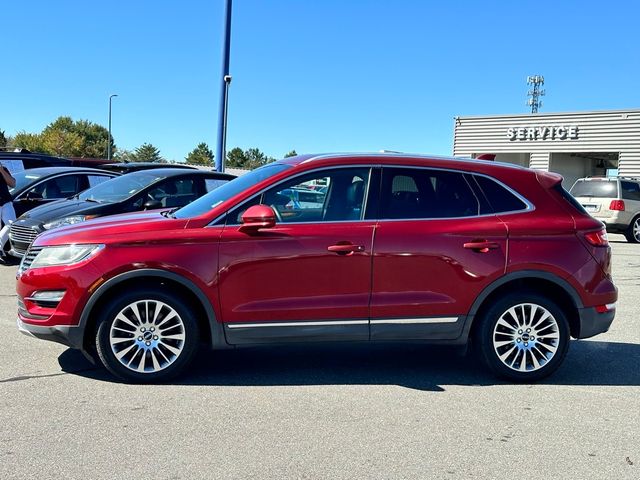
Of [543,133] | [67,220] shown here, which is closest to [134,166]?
[67,220]

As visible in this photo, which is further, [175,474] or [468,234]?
[468,234]

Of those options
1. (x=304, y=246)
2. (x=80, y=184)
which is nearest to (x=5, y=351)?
(x=304, y=246)

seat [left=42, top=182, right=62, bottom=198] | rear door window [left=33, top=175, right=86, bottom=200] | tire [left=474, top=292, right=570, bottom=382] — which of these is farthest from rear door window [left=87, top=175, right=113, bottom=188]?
tire [left=474, top=292, right=570, bottom=382]

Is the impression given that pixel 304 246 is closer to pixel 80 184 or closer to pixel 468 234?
pixel 468 234

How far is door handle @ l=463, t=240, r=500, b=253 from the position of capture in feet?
16.0

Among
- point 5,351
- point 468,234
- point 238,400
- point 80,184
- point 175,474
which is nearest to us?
point 175,474

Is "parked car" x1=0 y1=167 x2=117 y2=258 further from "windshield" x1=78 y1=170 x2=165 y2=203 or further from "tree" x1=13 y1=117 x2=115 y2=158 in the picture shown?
"tree" x1=13 y1=117 x2=115 y2=158

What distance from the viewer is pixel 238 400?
4477mm

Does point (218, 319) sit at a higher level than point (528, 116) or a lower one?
lower

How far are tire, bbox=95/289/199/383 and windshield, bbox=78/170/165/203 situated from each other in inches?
189

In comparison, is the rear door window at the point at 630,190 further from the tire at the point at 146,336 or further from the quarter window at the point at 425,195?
the tire at the point at 146,336

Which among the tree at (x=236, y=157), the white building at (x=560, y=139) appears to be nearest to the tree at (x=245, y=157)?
the tree at (x=236, y=157)

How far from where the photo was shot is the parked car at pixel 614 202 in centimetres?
1673

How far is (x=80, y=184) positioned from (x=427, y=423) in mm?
9414
